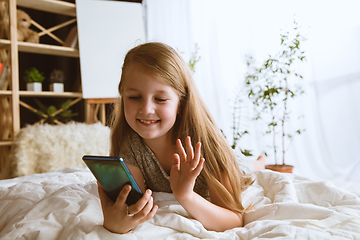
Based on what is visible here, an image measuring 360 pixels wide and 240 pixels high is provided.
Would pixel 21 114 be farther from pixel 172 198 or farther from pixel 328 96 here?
pixel 328 96

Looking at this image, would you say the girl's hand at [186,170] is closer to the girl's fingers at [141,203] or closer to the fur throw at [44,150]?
the girl's fingers at [141,203]

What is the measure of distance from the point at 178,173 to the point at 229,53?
1.86 metres

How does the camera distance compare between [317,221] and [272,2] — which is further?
[272,2]

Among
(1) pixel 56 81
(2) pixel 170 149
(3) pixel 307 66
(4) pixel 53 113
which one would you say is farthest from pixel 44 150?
(3) pixel 307 66

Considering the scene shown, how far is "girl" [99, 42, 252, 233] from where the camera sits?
708 millimetres

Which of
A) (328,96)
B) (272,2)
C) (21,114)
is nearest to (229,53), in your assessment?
(272,2)

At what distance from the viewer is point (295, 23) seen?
1837 mm

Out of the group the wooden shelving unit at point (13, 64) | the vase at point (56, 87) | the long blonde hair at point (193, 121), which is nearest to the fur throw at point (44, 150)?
the wooden shelving unit at point (13, 64)

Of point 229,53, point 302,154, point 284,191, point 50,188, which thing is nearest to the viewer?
point 284,191

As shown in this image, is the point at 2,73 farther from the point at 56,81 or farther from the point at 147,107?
the point at 147,107

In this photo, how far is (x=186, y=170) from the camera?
27.8 inches

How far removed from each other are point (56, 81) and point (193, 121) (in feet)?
7.09

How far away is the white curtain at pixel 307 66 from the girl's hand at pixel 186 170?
145 centimetres

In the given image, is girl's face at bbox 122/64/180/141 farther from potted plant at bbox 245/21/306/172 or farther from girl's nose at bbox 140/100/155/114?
potted plant at bbox 245/21/306/172
